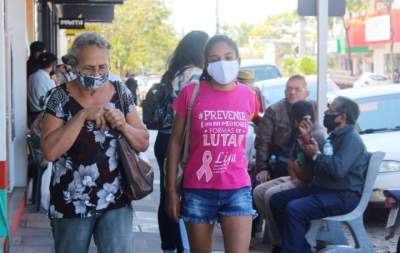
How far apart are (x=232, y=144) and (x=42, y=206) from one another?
18.1ft

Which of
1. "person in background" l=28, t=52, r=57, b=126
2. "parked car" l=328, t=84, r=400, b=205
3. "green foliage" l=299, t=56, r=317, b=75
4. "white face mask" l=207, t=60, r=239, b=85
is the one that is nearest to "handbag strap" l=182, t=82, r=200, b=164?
"white face mask" l=207, t=60, r=239, b=85

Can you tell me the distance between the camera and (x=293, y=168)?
775 cm

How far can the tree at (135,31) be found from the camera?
5344 centimetres

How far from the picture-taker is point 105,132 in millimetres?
4820

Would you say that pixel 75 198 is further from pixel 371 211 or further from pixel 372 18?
pixel 372 18

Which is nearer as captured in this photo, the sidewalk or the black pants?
the black pants

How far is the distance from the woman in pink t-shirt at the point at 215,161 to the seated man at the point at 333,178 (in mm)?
1768

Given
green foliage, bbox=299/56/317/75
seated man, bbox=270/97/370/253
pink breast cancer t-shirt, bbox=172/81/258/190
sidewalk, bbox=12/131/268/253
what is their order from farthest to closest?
green foliage, bbox=299/56/317/75, sidewalk, bbox=12/131/268/253, seated man, bbox=270/97/370/253, pink breast cancer t-shirt, bbox=172/81/258/190

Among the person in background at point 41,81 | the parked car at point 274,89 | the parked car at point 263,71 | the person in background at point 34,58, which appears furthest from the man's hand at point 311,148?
the parked car at point 263,71

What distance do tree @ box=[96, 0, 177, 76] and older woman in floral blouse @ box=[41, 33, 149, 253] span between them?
155ft

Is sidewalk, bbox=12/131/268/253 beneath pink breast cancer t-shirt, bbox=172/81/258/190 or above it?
beneath

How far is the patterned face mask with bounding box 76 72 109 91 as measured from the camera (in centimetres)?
478

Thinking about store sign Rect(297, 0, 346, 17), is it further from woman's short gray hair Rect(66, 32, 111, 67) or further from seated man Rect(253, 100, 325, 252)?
woman's short gray hair Rect(66, 32, 111, 67)

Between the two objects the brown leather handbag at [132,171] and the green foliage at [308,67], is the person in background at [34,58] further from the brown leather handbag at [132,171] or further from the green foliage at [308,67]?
the green foliage at [308,67]
